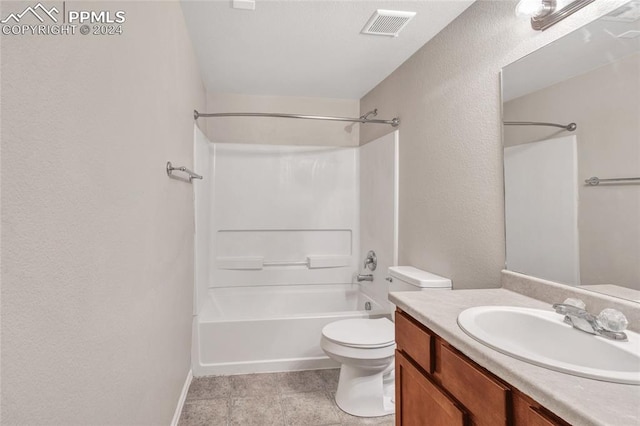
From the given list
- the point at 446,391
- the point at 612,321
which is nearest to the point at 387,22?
the point at 612,321

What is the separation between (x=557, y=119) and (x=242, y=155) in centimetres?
265

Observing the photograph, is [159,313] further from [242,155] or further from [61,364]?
[242,155]

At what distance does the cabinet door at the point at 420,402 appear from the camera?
3.40 ft

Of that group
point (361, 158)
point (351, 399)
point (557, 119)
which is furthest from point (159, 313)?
point (361, 158)

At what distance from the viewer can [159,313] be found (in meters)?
1.55

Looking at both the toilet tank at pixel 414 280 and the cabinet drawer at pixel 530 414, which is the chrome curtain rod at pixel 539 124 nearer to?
the toilet tank at pixel 414 280

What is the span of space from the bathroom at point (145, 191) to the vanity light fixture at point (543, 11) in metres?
0.03

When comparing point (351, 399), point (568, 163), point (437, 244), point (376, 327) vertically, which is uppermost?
point (568, 163)

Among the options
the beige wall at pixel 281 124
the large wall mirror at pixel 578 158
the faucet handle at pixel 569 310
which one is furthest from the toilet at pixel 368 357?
the beige wall at pixel 281 124

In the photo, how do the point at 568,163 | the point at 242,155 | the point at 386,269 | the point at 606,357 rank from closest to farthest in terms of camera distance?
the point at 606,357 < the point at 568,163 < the point at 386,269 < the point at 242,155

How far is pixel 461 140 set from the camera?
6.18ft

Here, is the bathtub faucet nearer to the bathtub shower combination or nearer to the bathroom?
the bathtub shower combination

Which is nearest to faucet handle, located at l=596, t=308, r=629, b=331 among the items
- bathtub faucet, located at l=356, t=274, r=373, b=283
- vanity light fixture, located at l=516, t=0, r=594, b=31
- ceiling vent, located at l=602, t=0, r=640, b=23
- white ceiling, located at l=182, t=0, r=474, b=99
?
ceiling vent, located at l=602, t=0, r=640, b=23

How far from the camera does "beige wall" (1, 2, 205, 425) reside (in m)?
0.62
